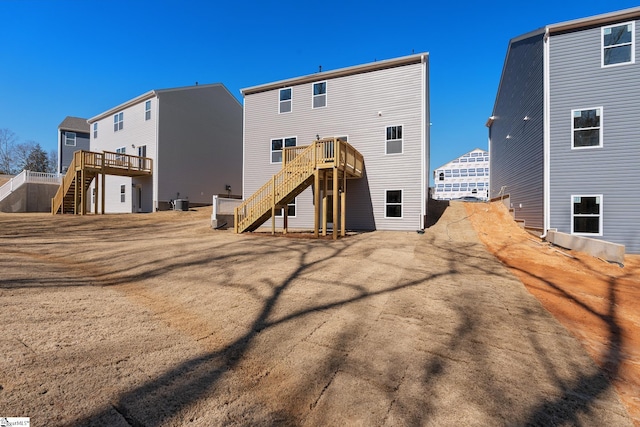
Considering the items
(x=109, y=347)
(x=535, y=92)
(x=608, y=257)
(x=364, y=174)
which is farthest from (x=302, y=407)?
(x=535, y=92)

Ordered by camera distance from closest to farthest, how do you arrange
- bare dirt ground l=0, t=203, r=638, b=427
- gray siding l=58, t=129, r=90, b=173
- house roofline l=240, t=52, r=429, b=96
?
bare dirt ground l=0, t=203, r=638, b=427 → house roofline l=240, t=52, r=429, b=96 → gray siding l=58, t=129, r=90, b=173

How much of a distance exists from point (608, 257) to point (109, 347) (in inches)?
497

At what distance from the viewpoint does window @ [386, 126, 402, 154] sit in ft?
45.7

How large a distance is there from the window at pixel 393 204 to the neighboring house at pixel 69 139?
36.6m

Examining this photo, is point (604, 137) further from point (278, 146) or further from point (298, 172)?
point (278, 146)

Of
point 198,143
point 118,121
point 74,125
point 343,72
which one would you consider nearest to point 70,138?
point 74,125

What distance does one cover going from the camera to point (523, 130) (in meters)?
14.1

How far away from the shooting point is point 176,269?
627 cm

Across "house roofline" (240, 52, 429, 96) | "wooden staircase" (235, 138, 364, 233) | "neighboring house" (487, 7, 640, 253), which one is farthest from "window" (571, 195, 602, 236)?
"house roofline" (240, 52, 429, 96)

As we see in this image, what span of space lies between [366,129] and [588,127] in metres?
8.86

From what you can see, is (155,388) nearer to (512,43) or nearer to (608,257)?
(608,257)

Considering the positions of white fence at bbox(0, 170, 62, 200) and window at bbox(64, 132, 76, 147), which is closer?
white fence at bbox(0, 170, 62, 200)

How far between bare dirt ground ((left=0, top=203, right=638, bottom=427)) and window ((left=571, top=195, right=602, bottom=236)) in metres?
5.77

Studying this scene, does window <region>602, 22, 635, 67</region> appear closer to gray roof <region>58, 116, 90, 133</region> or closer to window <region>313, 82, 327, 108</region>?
window <region>313, 82, 327, 108</region>
